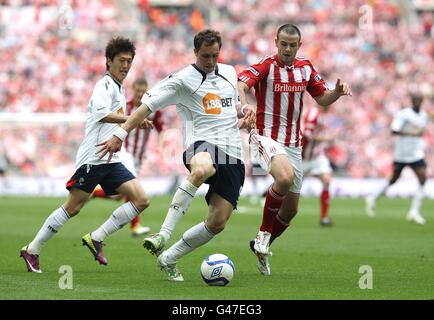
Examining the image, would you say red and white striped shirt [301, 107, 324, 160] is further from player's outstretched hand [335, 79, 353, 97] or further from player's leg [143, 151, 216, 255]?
player's leg [143, 151, 216, 255]

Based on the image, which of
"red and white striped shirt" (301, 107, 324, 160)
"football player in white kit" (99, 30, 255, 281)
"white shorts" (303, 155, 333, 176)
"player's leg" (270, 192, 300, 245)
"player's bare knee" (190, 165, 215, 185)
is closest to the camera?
"player's bare knee" (190, 165, 215, 185)

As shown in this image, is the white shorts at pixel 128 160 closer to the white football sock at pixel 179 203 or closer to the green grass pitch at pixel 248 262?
the green grass pitch at pixel 248 262

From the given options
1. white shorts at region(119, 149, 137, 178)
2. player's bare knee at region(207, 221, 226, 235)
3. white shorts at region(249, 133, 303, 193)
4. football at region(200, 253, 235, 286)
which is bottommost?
white shorts at region(119, 149, 137, 178)

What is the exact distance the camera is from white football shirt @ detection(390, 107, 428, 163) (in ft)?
61.3

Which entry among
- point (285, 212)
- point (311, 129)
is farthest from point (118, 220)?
point (311, 129)

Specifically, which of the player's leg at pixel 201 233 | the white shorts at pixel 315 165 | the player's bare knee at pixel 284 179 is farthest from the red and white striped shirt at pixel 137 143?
the player's leg at pixel 201 233

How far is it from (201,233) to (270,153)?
147cm

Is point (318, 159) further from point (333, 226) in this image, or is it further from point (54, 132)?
point (54, 132)

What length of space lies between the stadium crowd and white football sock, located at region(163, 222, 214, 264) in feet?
61.7

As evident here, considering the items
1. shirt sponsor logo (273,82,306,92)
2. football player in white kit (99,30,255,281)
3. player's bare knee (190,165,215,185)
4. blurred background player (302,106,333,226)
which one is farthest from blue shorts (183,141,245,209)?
blurred background player (302,106,333,226)

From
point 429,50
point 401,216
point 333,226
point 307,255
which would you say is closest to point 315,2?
point 429,50

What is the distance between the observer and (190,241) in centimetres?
909

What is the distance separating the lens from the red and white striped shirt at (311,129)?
17109 millimetres

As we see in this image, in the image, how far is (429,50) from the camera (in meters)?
36.5
